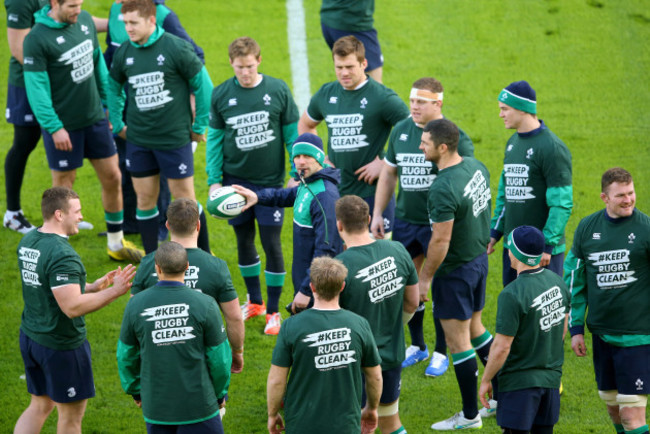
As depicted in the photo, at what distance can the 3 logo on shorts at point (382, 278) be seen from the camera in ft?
18.5

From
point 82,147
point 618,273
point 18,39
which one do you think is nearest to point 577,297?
point 618,273

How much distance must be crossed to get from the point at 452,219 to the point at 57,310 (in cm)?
273

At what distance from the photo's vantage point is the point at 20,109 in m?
9.23

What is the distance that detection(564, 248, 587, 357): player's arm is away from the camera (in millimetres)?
6344

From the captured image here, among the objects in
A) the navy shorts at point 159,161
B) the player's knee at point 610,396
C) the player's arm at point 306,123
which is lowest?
the player's knee at point 610,396

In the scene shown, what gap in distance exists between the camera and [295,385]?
523cm

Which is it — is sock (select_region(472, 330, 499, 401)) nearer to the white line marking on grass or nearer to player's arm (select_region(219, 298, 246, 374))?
player's arm (select_region(219, 298, 246, 374))

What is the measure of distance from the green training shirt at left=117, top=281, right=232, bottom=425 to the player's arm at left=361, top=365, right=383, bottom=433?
2.78ft

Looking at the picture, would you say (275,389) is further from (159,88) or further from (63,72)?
(63,72)

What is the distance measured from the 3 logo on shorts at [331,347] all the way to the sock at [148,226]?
13.3 feet

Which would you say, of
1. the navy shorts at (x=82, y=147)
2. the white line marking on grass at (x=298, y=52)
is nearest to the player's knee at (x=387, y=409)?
the navy shorts at (x=82, y=147)

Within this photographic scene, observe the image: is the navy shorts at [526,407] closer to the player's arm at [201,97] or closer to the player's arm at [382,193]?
the player's arm at [382,193]

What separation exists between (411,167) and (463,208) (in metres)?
0.80

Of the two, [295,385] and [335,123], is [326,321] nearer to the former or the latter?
[295,385]
